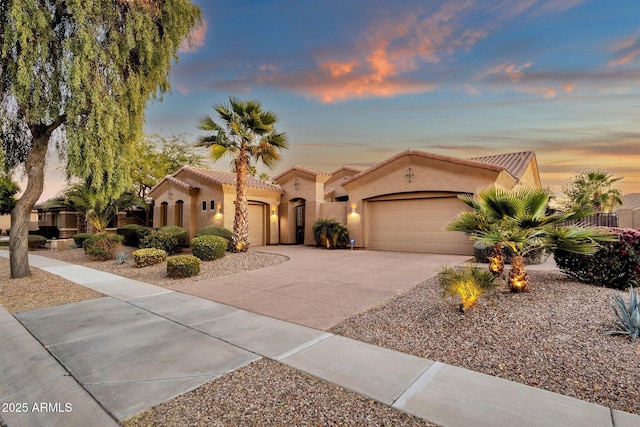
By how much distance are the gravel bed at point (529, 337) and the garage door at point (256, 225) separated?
541 inches

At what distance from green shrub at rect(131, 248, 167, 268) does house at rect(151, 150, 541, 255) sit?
5821 millimetres

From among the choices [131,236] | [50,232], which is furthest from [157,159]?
[131,236]

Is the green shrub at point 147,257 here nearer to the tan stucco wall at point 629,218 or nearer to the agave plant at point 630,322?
the agave plant at point 630,322

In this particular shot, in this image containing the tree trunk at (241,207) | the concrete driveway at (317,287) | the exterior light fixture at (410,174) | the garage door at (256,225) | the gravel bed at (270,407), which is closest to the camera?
the gravel bed at (270,407)

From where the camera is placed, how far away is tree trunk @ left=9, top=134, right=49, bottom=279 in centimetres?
891

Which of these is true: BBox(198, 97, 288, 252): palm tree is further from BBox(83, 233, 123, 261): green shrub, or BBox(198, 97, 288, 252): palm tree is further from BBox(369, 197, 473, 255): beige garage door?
BBox(369, 197, 473, 255): beige garage door

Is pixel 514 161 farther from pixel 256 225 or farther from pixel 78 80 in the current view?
pixel 78 80

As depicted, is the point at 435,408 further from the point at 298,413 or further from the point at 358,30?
the point at 358,30

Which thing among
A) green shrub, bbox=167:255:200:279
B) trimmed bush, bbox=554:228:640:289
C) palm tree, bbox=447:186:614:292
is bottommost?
green shrub, bbox=167:255:200:279

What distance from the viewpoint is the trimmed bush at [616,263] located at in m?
6.14

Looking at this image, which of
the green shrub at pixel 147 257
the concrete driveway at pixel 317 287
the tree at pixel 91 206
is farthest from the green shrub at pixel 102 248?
the concrete driveway at pixel 317 287

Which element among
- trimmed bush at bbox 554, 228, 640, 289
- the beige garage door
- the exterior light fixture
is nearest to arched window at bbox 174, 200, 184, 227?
the beige garage door

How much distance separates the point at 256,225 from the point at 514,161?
14.6 meters

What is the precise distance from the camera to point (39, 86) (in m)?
7.99
